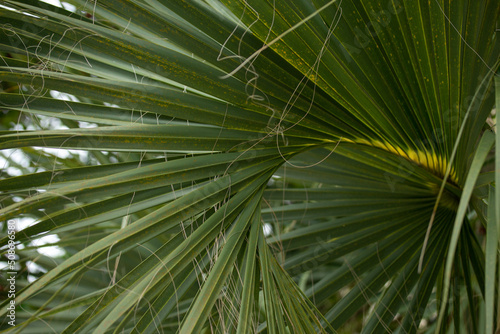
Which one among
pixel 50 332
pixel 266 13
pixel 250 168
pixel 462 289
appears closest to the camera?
pixel 266 13

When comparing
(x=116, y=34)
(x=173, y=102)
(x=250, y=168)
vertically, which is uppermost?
(x=116, y=34)

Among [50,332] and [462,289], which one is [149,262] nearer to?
[50,332]

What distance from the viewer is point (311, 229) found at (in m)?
1.08

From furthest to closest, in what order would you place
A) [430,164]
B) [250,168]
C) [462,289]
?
[462,289] < [430,164] < [250,168]

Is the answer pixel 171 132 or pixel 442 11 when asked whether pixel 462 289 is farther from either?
pixel 171 132

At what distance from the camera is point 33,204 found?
0.60m

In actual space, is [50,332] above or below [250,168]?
below

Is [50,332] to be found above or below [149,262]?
below

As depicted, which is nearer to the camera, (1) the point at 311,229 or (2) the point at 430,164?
(2) the point at 430,164

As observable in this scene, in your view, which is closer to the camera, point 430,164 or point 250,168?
point 250,168

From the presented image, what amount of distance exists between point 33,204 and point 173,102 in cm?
28

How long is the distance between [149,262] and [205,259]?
0.13m

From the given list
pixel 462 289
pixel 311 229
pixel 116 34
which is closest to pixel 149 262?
pixel 116 34

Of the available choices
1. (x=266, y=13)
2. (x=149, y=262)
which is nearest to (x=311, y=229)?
(x=149, y=262)
